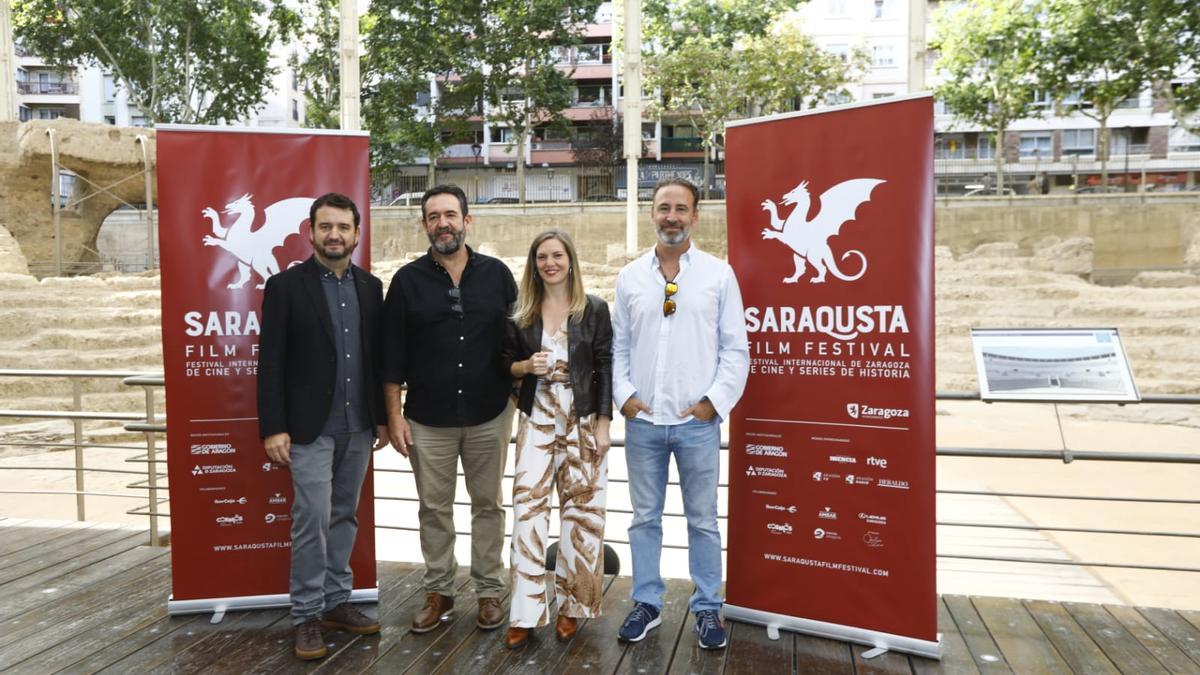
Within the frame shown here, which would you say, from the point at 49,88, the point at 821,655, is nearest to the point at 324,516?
the point at 821,655

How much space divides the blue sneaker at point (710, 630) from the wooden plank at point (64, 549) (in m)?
3.17

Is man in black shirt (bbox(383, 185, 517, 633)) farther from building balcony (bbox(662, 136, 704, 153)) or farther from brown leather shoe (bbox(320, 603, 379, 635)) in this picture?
building balcony (bbox(662, 136, 704, 153))

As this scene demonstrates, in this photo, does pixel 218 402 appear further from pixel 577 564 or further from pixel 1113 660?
pixel 1113 660

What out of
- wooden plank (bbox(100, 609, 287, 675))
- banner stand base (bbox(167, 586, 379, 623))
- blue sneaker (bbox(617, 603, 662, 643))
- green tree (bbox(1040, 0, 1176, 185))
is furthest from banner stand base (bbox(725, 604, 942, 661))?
green tree (bbox(1040, 0, 1176, 185))

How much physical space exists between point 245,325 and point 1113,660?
11.9ft

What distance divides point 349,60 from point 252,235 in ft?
29.8

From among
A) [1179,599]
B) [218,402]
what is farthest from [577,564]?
[1179,599]

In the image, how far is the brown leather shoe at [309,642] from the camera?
10.8 ft

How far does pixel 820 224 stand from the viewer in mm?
3457

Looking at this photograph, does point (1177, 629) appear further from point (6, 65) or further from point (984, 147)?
point (984, 147)

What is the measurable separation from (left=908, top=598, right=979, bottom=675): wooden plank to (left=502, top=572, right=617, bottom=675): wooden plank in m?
→ 1.13

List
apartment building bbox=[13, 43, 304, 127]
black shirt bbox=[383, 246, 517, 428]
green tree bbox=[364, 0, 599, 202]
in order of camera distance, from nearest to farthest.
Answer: black shirt bbox=[383, 246, 517, 428] < green tree bbox=[364, 0, 599, 202] < apartment building bbox=[13, 43, 304, 127]

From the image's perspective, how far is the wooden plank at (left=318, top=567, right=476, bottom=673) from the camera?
3.26 m

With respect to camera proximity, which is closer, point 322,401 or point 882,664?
point 882,664
